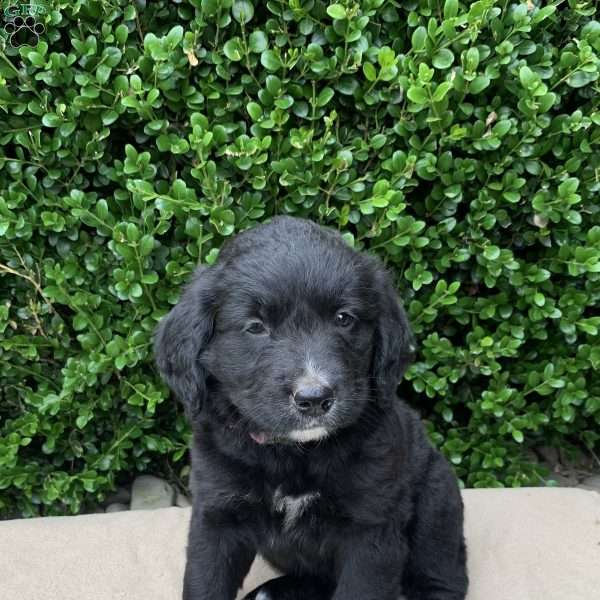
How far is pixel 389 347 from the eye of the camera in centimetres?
252

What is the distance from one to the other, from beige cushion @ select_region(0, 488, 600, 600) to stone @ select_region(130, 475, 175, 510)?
0.43 metres

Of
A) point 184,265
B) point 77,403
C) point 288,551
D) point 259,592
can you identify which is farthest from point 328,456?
point 77,403

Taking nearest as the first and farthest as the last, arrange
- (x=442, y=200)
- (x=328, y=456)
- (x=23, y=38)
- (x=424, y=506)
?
(x=328, y=456) < (x=424, y=506) < (x=23, y=38) < (x=442, y=200)

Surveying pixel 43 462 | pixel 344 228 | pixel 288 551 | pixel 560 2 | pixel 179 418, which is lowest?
pixel 43 462

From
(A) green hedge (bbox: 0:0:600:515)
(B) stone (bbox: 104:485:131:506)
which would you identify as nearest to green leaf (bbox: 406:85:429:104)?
(A) green hedge (bbox: 0:0:600:515)

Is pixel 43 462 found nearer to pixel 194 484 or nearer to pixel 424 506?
pixel 194 484

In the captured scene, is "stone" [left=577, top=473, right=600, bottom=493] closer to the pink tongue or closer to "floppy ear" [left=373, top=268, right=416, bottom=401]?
"floppy ear" [left=373, top=268, right=416, bottom=401]

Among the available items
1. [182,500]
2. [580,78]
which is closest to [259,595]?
[182,500]

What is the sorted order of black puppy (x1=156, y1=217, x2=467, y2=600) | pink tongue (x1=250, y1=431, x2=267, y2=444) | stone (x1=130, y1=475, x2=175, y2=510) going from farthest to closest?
stone (x1=130, y1=475, x2=175, y2=510)
pink tongue (x1=250, y1=431, x2=267, y2=444)
black puppy (x1=156, y1=217, x2=467, y2=600)

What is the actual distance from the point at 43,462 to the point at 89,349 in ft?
2.20

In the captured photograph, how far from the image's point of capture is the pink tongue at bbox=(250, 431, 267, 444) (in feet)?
7.98

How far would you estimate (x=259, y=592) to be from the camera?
279cm

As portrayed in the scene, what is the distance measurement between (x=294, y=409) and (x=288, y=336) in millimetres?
199

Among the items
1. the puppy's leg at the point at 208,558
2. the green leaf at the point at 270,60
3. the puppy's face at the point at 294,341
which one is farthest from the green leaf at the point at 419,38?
the puppy's leg at the point at 208,558
